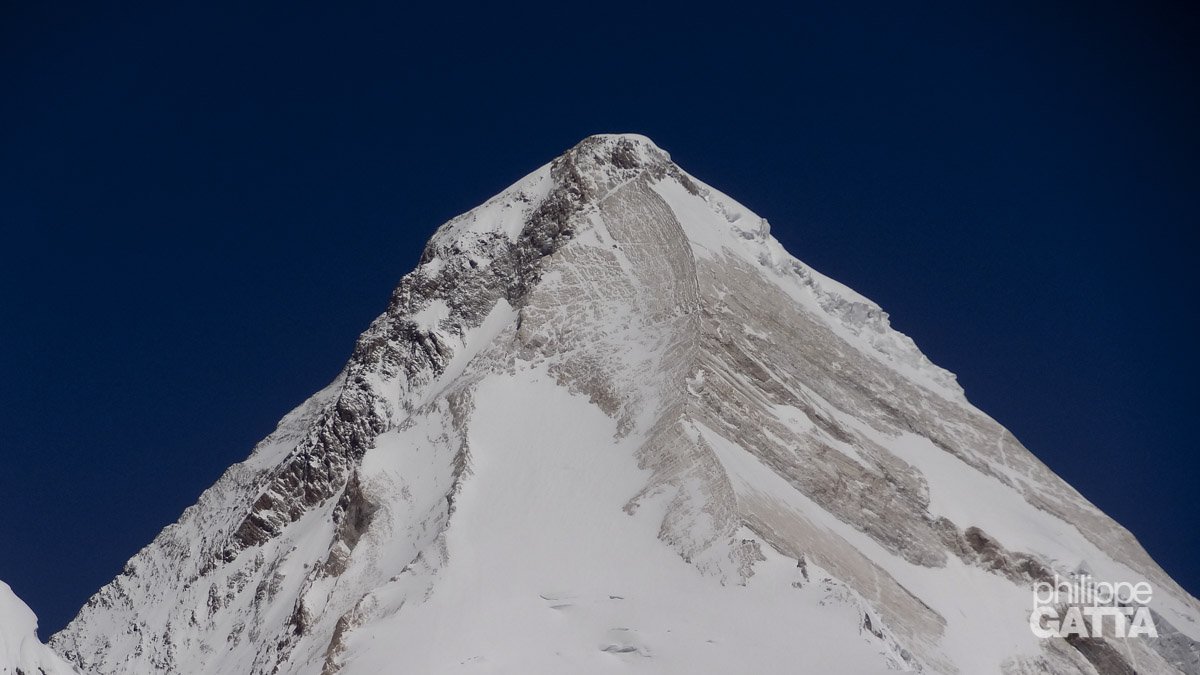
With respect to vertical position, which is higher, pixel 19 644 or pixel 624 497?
pixel 624 497

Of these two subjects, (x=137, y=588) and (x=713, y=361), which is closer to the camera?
(x=713, y=361)

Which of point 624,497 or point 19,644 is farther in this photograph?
point 624,497

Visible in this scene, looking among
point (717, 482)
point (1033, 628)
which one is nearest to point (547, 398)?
point (717, 482)

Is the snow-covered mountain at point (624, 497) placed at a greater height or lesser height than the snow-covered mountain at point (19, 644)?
greater

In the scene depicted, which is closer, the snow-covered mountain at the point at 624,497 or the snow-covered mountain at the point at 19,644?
the snow-covered mountain at the point at 19,644

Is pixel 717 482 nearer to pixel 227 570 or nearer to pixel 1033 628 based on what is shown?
pixel 1033 628

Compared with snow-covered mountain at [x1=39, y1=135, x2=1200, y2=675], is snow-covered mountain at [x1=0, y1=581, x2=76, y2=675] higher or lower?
lower

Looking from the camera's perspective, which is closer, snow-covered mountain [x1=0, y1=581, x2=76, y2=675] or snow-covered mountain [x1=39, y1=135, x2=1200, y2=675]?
snow-covered mountain [x1=0, y1=581, x2=76, y2=675]

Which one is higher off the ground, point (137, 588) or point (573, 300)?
point (573, 300)
